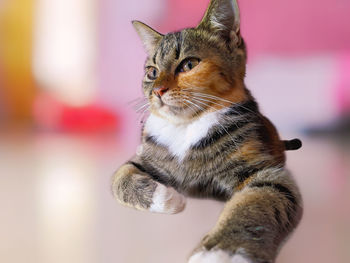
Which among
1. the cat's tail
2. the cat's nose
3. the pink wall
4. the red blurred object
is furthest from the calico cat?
the red blurred object

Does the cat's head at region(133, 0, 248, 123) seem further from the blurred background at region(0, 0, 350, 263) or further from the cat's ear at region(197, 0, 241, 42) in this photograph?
the blurred background at region(0, 0, 350, 263)

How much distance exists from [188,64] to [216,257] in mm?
454

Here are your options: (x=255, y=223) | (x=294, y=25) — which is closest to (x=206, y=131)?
(x=255, y=223)

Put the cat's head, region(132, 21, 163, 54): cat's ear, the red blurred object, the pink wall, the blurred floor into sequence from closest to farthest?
1. the blurred floor
2. the cat's head
3. region(132, 21, 163, 54): cat's ear
4. the pink wall
5. the red blurred object

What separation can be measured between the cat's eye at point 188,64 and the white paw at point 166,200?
10.3 inches

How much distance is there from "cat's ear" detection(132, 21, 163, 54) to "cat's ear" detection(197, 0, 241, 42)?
0.14 meters

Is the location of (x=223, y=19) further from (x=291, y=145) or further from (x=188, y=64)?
(x=291, y=145)

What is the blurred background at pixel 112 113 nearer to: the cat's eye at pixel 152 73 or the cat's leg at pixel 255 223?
the cat's leg at pixel 255 223

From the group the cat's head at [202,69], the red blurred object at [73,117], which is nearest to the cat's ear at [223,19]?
the cat's head at [202,69]

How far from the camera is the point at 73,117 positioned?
9.46 ft

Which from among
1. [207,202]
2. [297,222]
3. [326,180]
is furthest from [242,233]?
[326,180]

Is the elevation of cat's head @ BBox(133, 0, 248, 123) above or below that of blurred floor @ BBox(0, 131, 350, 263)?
above

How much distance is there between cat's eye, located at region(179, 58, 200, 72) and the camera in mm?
961

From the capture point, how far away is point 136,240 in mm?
914
